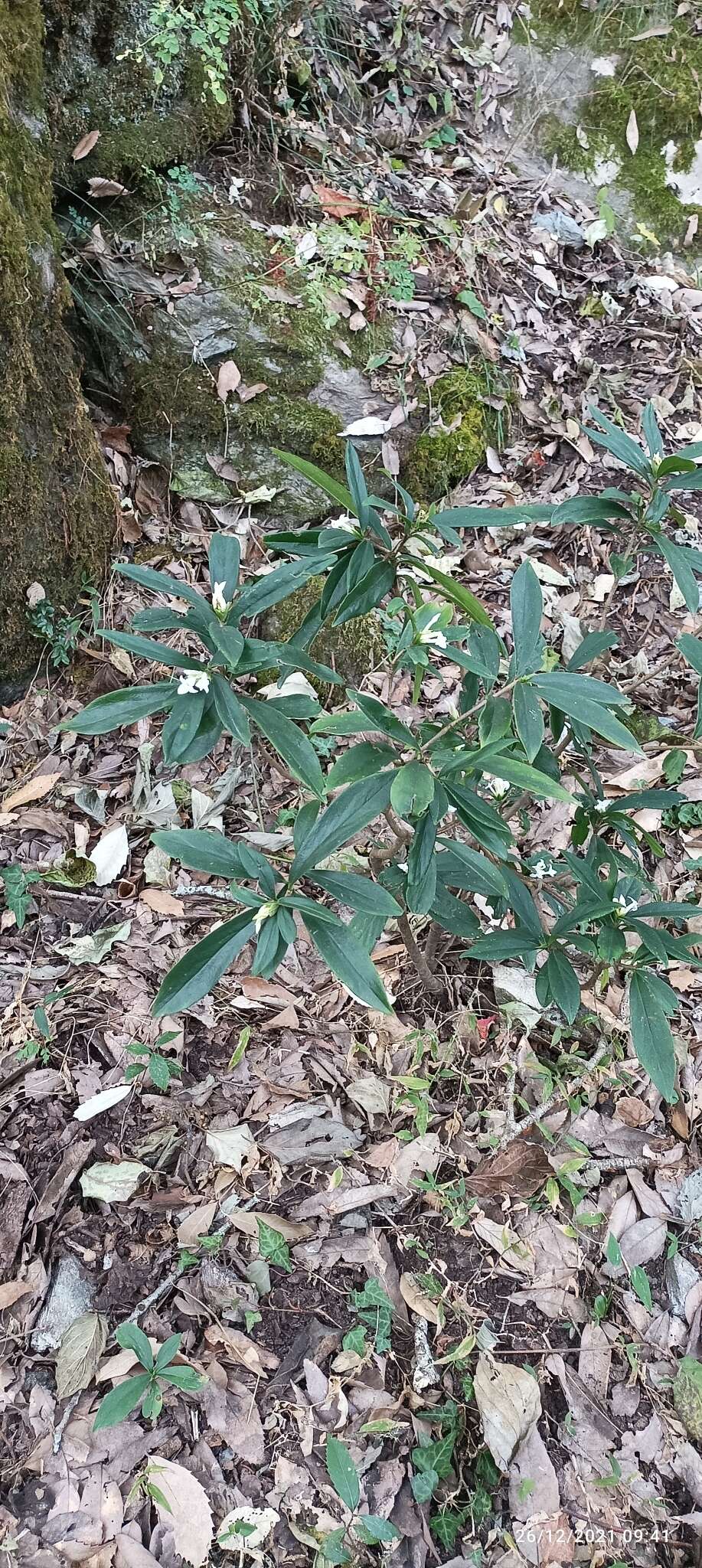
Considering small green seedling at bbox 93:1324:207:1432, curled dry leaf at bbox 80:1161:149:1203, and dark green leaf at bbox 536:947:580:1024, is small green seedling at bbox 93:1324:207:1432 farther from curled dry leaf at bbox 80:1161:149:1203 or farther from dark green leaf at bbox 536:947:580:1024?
dark green leaf at bbox 536:947:580:1024

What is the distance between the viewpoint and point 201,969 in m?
1.26

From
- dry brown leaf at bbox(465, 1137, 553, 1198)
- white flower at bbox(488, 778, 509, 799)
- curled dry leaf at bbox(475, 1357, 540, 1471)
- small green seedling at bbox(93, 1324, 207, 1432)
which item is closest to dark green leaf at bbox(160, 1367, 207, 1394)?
small green seedling at bbox(93, 1324, 207, 1432)

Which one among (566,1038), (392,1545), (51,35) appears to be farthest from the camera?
(51,35)

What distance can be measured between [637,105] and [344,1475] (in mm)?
5103

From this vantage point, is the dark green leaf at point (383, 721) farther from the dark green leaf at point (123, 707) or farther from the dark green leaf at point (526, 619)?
the dark green leaf at point (123, 707)

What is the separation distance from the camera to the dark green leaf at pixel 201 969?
1.24m

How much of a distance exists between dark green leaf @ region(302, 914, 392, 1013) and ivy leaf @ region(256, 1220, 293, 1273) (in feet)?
2.70

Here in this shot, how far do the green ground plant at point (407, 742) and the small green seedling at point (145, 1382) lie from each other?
774 millimetres

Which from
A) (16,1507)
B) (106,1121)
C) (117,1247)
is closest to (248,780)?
(106,1121)

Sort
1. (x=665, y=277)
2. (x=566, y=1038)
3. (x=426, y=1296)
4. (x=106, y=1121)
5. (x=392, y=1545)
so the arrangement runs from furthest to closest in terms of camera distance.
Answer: (x=665, y=277) < (x=566, y=1038) < (x=106, y=1121) < (x=426, y=1296) < (x=392, y=1545)

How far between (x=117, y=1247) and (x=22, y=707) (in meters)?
1.48

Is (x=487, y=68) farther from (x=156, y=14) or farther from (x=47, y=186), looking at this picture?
(x=47, y=186)

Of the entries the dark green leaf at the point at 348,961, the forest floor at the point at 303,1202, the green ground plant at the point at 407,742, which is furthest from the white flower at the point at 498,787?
the dark green leaf at the point at 348,961

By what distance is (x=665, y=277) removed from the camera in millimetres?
3752
